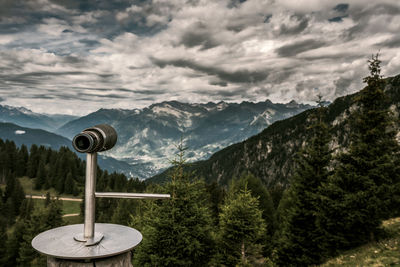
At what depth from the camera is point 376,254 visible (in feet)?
51.1

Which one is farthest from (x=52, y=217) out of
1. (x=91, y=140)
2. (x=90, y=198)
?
(x=91, y=140)

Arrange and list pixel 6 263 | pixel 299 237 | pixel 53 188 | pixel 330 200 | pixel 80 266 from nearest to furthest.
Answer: pixel 80 266
pixel 330 200
pixel 299 237
pixel 6 263
pixel 53 188

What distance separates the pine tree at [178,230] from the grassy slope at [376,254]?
8.91 meters

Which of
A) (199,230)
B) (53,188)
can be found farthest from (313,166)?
(53,188)

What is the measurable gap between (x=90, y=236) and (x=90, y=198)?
524 mm

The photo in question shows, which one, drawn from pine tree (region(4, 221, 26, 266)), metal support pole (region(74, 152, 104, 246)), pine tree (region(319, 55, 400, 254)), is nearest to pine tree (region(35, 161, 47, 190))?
pine tree (region(4, 221, 26, 266))

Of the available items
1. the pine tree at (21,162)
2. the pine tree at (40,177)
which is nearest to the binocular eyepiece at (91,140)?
the pine tree at (40,177)

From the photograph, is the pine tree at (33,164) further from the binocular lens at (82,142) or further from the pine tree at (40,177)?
the binocular lens at (82,142)

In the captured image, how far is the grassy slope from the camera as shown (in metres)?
14.1

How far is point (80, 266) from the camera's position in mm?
3385

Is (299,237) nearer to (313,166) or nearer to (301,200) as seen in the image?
(301,200)

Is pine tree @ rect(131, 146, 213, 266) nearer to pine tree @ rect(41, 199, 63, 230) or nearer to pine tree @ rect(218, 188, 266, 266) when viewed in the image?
pine tree @ rect(218, 188, 266, 266)

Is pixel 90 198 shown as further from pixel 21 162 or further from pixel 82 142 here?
pixel 21 162

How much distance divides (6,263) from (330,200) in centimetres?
5589
